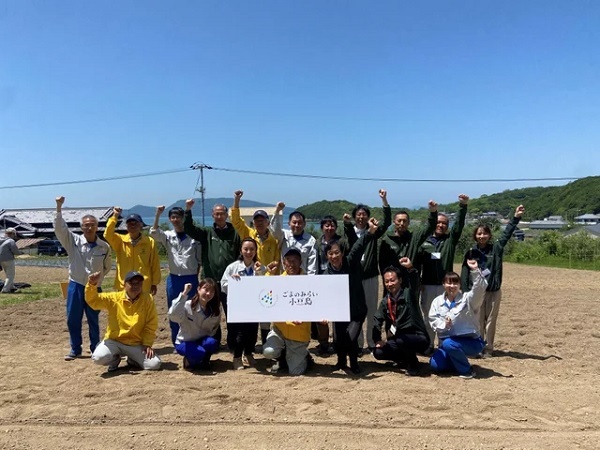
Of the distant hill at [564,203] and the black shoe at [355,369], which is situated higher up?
the distant hill at [564,203]

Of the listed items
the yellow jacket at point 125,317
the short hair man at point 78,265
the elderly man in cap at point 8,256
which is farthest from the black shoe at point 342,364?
the elderly man in cap at point 8,256

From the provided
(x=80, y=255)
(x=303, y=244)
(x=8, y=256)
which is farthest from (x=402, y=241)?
(x=8, y=256)

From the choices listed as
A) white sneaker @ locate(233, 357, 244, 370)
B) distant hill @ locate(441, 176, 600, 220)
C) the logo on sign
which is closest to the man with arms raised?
the logo on sign

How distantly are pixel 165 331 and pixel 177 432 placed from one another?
4430mm

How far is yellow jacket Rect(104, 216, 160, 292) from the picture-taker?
6.27 metres

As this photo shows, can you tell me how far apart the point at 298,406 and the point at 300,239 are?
7.68ft

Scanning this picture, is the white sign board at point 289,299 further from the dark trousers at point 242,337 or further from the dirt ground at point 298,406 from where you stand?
the dirt ground at point 298,406

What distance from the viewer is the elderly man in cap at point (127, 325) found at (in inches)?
214

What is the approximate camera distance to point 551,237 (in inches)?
1180

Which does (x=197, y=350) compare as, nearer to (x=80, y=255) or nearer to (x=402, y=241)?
(x=80, y=255)

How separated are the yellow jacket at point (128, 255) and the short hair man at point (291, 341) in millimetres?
2116

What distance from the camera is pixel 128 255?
628 centimetres

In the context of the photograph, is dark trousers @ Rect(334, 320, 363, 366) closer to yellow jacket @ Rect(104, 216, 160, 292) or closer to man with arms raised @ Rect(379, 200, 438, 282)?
man with arms raised @ Rect(379, 200, 438, 282)

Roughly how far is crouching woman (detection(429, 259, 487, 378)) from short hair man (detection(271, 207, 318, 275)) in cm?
169
